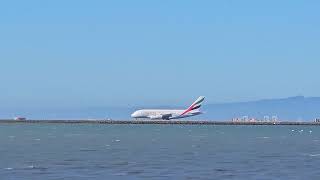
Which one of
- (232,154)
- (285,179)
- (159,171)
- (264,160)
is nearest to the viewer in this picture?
(285,179)

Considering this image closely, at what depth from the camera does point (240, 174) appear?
6419 centimetres

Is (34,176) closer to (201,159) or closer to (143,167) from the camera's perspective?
(143,167)

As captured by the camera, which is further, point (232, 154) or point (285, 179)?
point (232, 154)

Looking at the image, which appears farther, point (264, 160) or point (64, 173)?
point (264, 160)

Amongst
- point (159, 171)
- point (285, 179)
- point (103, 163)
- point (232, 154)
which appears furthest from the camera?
point (232, 154)

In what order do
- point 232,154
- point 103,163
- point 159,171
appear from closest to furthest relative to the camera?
1. point 159,171
2. point 103,163
3. point 232,154

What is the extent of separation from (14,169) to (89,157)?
1699 centimetres

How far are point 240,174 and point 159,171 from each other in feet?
22.7

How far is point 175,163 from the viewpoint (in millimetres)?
76062

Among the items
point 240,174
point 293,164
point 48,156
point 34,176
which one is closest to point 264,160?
point 293,164

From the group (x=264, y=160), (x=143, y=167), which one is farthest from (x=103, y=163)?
(x=264, y=160)

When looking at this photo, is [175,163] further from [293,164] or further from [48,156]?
[48,156]

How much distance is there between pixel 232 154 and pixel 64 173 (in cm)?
3348

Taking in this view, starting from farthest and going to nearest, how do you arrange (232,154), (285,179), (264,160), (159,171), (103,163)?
(232,154), (264,160), (103,163), (159,171), (285,179)
